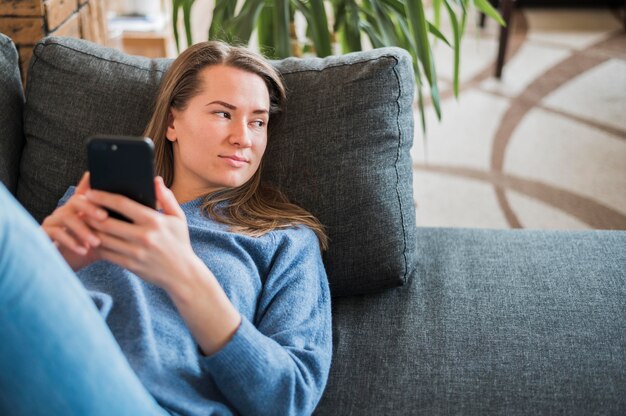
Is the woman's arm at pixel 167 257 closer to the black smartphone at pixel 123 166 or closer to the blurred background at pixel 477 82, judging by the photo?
the black smartphone at pixel 123 166

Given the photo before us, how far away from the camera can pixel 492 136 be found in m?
3.18

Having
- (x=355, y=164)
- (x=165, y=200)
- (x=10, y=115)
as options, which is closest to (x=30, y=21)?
(x=10, y=115)

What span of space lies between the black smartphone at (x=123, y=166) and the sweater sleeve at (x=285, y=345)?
0.25 metres

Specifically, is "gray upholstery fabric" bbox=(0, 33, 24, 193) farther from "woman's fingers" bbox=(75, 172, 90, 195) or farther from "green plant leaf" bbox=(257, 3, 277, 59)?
"green plant leaf" bbox=(257, 3, 277, 59)

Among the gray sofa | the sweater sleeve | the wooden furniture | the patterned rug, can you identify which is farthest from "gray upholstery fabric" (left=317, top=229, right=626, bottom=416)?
the wooden furniture

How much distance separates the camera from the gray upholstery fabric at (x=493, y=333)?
4.25 feet

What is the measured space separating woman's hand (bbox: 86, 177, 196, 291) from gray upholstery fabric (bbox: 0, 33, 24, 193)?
0.60 metres

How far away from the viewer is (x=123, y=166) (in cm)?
105

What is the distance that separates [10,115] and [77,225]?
2.05ft

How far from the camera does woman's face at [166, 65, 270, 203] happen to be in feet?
4.59

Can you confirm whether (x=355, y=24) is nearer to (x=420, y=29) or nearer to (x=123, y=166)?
(x=420, y=29)

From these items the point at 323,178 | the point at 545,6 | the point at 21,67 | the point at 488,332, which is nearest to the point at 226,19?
the point at 21,67

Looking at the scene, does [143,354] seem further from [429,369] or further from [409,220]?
[409,220]

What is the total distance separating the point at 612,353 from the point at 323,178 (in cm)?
61
